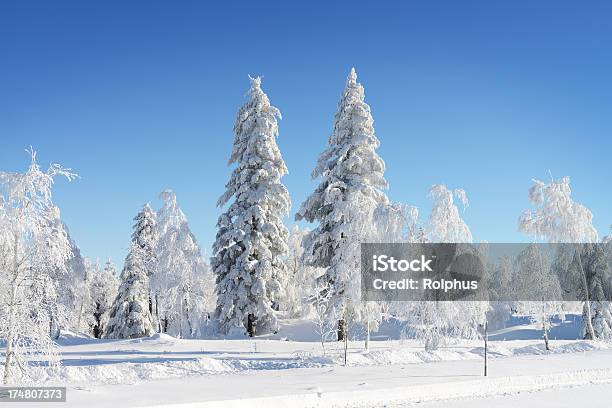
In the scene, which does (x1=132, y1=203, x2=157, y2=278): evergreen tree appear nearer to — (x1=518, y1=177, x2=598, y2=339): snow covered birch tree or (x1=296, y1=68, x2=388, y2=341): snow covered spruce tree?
(x1=296, y1=68, x2=388, y2=341): snow covered spruce tree

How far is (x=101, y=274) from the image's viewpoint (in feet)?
205

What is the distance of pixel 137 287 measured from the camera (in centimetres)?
4341

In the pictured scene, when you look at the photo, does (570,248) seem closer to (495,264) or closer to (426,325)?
(495,264)

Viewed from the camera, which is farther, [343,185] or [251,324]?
[251,324]

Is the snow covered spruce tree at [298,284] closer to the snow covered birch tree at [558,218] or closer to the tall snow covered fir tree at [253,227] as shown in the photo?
the tall snow covered fir tree at [253,227]

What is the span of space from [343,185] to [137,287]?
1972 cm

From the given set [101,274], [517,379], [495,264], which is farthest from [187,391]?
[101,274]

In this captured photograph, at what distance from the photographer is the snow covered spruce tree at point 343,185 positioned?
31.5 m

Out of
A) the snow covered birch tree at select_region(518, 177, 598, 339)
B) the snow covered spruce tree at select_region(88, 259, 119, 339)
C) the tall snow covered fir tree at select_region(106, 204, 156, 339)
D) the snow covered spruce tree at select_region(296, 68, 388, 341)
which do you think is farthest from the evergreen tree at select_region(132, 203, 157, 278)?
the snow covered birch tree at select_region(518, 177, 598, 339)

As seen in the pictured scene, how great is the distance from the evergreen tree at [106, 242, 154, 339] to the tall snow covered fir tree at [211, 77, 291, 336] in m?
9.20

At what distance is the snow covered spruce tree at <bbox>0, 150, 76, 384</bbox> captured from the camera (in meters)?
16.3

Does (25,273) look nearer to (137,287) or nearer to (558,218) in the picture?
(137,287)

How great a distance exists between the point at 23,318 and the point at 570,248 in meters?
32.9

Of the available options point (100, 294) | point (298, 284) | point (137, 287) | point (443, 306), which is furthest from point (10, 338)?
point (100, 294)
